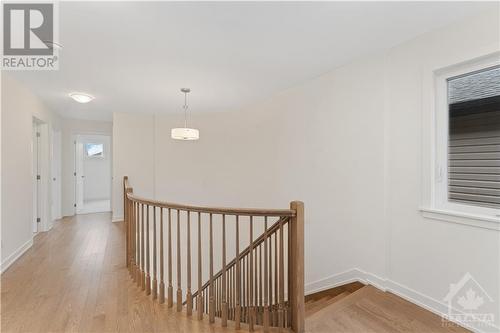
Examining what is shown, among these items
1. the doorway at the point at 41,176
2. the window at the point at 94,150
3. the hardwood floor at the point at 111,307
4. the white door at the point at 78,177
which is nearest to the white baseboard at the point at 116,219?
the doorway at the point at 41,176

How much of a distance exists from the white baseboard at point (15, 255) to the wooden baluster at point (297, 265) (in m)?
3.17

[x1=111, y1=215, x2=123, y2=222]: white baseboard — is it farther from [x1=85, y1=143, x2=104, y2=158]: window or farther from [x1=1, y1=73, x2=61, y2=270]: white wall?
[x1=85, y1=143, x2=104, y2=158]: window

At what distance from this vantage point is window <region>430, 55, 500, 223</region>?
1852 millimetres

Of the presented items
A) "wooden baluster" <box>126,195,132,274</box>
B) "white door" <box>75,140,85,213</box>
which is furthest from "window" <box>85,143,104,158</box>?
"wooden baluster" <box>126,195,132,274</box>

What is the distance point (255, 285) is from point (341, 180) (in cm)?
149

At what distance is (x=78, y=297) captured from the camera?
7.55 feet

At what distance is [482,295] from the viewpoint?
70.7 inches

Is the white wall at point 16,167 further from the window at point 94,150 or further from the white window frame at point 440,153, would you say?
the window at point 94,150

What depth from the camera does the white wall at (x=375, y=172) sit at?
6.29ft

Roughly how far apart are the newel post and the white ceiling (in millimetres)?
1417

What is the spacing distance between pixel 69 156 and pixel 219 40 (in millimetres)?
5344

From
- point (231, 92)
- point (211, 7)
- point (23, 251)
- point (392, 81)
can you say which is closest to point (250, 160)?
point (231, 92)

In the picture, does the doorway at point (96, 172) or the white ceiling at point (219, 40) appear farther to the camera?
the doorway at point (96, 172)

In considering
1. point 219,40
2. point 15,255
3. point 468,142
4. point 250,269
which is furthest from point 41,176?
point 468,142
